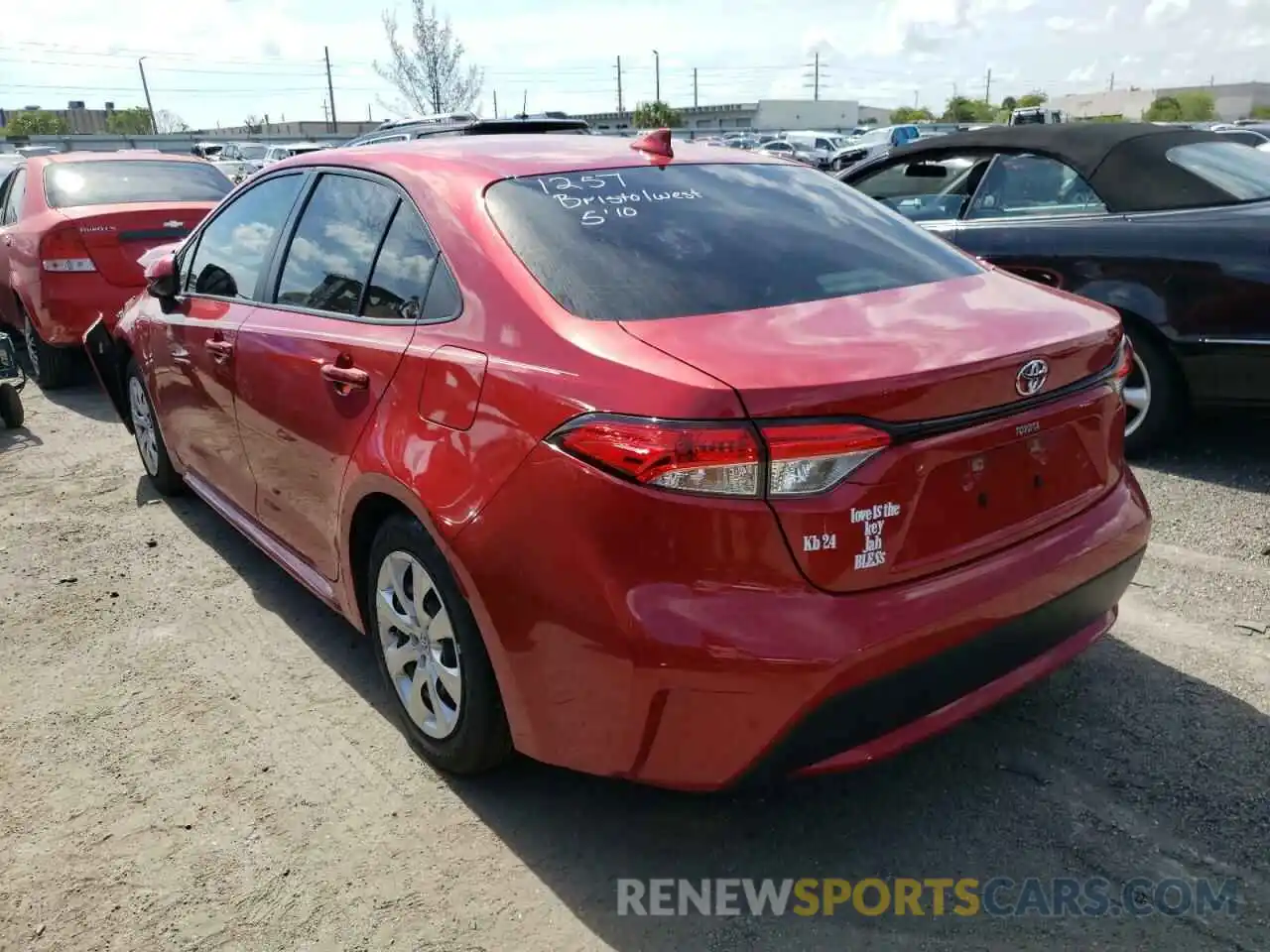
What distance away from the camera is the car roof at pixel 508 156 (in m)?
2.83

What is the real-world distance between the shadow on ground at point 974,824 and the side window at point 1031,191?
2.96m

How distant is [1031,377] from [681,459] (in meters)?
0.86

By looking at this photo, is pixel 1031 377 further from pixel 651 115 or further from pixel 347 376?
pixel 651 115

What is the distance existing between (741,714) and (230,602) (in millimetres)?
2605

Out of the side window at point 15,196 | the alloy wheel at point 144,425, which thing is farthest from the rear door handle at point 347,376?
the side window at point 15,196

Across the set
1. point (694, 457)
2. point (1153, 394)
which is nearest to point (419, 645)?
point (694, 457)

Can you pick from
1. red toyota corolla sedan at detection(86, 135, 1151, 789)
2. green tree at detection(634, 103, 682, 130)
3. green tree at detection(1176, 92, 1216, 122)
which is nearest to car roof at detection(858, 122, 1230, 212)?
red toyota corolla sedan at detection(86, 135, 1151, 789)

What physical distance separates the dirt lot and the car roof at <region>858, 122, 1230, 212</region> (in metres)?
2.06

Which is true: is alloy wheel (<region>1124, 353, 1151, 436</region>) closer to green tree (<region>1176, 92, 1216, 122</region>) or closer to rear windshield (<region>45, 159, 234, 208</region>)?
rear windshield (<region>45, 159, 234, 208</region>)

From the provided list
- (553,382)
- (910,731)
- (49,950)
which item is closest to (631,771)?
(910,731)

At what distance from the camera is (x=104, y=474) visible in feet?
18.3

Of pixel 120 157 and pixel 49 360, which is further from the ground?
pixel 120 157

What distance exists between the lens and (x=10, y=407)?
634 centimetres

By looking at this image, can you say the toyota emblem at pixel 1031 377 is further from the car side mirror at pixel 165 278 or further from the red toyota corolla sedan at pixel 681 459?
the car side mirror at pixel 165 278
